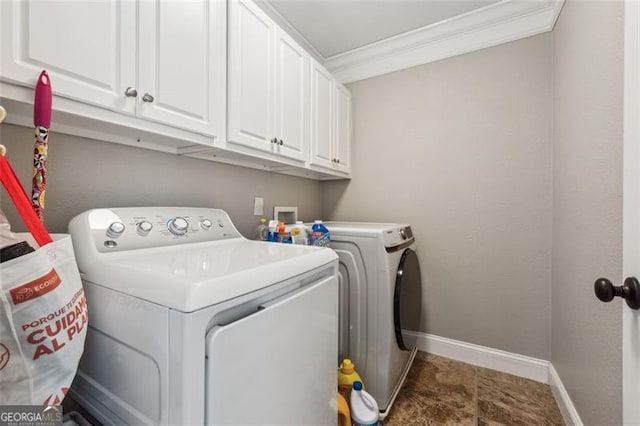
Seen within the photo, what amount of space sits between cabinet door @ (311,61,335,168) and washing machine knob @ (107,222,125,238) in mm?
1238

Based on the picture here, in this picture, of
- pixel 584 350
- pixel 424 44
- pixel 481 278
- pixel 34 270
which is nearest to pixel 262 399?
pixel 34 270

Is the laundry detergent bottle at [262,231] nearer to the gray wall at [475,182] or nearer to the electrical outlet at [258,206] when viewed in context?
the electrical outlet at [258,206]

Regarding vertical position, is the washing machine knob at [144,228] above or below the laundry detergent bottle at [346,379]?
above

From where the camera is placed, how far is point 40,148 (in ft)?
2.51

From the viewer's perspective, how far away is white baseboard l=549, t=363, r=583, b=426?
1411mm

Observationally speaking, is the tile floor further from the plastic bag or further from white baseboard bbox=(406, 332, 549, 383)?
the plastic bag

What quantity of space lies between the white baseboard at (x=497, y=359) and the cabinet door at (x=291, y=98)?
4.69ft

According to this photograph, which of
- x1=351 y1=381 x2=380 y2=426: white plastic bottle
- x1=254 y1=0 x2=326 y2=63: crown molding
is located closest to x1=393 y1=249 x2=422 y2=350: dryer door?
x1=351 y1=381 x2=380 y2=426: white plastic bottle

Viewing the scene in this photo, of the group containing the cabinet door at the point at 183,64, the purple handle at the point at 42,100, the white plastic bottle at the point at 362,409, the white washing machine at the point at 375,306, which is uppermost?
the cabinet door at the point at 183,64

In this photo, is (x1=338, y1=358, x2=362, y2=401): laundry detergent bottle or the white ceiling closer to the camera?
(x1=338, y1=358, x2=362, y2=401): laundry detergent bottle

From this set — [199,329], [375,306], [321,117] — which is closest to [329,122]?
[321,117]

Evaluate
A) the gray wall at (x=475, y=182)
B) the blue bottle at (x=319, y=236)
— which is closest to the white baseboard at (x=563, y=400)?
the gray wall at (x=475, y=182)

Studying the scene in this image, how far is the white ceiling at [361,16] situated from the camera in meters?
1.87

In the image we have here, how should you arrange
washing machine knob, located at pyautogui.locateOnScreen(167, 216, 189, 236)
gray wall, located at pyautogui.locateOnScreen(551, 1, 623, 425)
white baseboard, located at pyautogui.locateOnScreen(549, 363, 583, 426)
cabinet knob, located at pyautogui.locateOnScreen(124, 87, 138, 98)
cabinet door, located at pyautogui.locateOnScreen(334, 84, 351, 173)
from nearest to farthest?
cabinet knob, located at pyautogui.locateOnScreen(124, 87, 138, 98)
gray wall, located at pyautogui.locateOnScreen(551, 1, 623, 425)
washing machine knob, located at pyautogui.locateOnScreen(167, 216, 189, 236)
white baseboard, located at pyautogui.locateOnScreen(549, 363, 583, 426)
cabinet door, located at pyautogui.locateOnScreen(334, 84, 351, 173)
